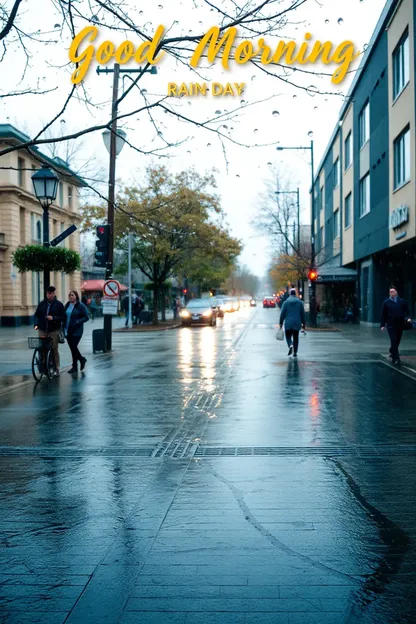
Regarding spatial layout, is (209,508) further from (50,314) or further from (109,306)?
(109,306)

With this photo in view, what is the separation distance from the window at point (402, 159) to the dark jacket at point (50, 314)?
15714 mm

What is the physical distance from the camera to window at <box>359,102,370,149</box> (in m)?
37.3

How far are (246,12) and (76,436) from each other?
5.03m

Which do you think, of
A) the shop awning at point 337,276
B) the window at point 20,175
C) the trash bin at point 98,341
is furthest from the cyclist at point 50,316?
the window at point 20,175

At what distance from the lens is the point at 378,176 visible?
34.2 metres

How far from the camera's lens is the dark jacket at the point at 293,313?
19844 mm


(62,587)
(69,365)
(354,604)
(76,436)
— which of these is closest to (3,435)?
(76,436)

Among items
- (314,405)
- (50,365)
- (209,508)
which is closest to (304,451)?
(209,508)

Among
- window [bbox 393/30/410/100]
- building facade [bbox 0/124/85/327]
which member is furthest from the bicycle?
building facade [bbox 0/124/85/327]

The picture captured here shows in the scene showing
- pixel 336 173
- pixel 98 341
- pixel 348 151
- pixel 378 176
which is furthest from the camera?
pixel 336 173

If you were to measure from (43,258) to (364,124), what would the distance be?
2528 centimetres

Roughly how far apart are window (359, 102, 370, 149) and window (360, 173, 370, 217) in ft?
5.84

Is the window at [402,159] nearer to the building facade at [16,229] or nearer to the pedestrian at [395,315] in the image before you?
the pedestrian at [395,315]

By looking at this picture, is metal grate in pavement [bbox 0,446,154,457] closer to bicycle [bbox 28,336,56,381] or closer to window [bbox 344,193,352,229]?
bicycle [bbox 28,336,56,381]
